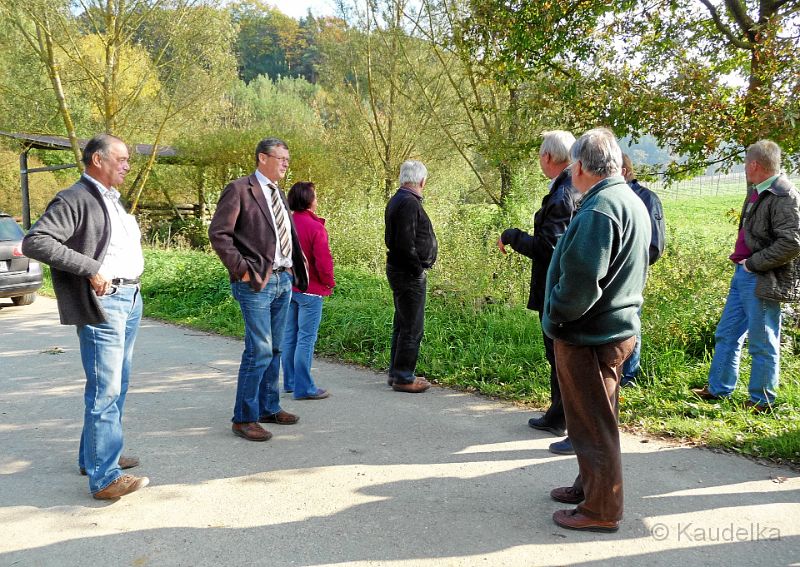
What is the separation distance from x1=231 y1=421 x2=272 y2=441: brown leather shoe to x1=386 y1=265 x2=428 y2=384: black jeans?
1659 millimetres

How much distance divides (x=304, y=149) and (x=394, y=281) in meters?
13.1

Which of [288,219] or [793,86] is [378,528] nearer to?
[288,219]

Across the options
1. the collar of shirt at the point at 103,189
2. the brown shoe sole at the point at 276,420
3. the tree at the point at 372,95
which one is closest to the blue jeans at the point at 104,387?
the collar of shirt at the point at 103,189

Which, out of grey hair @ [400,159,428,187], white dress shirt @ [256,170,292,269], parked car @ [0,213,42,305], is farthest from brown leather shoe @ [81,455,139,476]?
parked car @ [0,213,42,305]

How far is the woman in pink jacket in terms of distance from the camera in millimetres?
5719

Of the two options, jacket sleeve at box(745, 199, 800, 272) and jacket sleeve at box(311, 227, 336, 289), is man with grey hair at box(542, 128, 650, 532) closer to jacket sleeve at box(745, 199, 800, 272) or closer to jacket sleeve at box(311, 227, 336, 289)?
jacket sleeve at box(745, 199, 800, 272)

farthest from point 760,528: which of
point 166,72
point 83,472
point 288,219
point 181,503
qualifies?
point 166,72

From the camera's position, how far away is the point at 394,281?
6.00m

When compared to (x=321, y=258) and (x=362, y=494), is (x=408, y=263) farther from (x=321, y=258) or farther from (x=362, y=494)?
(x=362, y=494)

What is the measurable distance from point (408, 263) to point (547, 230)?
161 cm

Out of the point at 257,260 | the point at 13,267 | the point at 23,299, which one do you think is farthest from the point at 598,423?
the point at 23,299

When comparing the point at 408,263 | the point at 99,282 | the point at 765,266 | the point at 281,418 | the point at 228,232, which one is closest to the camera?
the point at 99,282

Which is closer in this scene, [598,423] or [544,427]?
[598,423]

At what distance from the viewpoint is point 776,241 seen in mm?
4902
